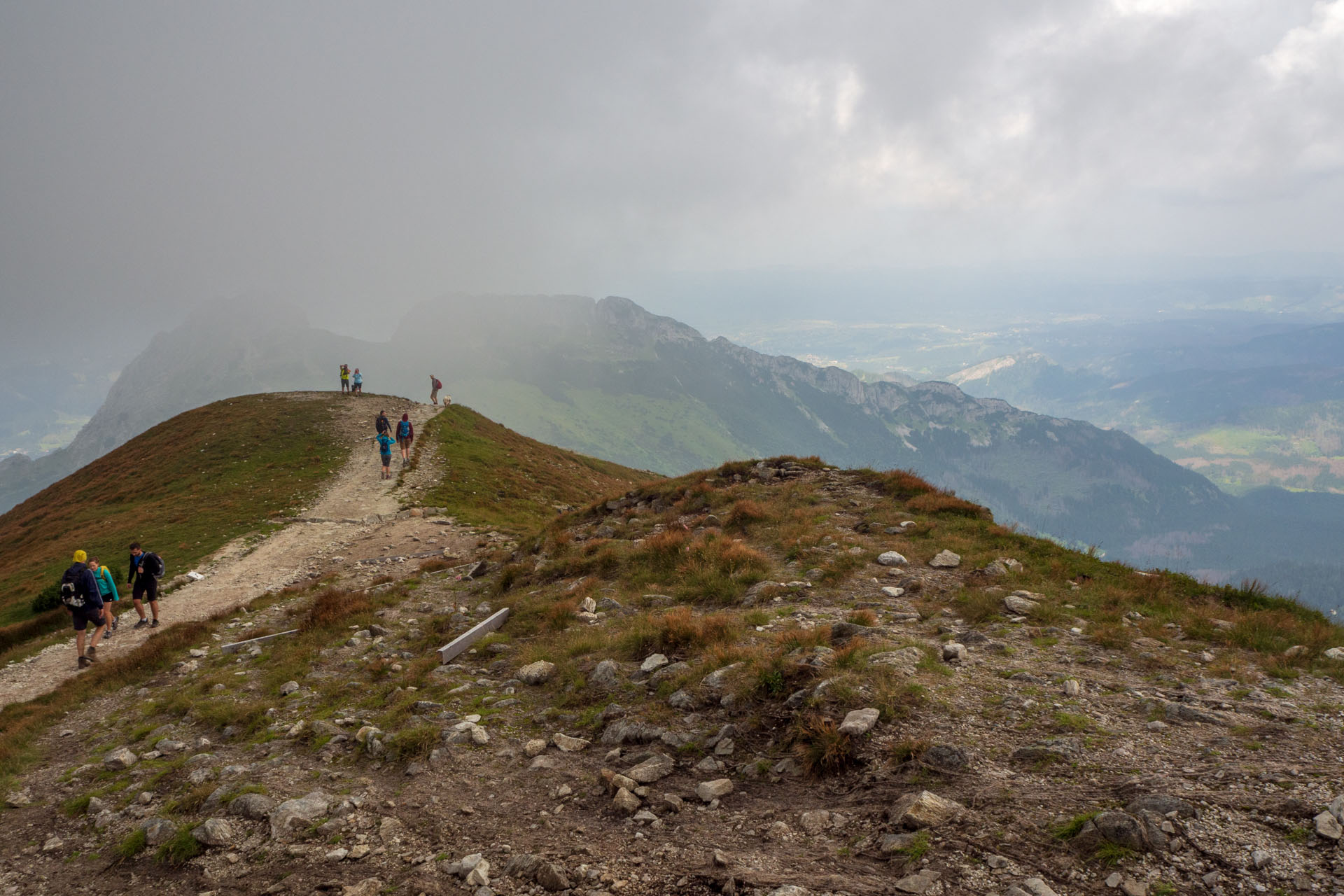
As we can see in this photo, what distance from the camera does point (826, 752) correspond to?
756 centimetres

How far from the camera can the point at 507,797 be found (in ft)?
26.9

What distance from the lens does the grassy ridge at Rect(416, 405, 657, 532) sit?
36750 millimetres

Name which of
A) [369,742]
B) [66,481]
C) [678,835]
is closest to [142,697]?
[369,742]

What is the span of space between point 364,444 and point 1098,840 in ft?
177

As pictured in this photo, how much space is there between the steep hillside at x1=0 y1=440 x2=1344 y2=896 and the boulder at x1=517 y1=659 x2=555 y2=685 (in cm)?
5

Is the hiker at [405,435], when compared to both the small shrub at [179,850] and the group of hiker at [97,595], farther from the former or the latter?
the small shrub at [179,850]

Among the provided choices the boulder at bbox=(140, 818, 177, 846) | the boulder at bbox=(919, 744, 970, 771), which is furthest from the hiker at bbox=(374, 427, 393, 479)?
the boulder at bbox=(919, 744, 970, 771)

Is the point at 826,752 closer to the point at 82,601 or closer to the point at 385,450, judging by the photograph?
the point at 82,601

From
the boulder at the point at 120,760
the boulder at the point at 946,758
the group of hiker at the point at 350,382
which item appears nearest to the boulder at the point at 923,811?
the boulder at the point at 946,758

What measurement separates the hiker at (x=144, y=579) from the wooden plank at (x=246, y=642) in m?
6.11

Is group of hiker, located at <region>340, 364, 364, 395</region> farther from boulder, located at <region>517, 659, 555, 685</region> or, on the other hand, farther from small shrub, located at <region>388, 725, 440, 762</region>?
small shrub, located at <region>388, 725, 440, 762</region>

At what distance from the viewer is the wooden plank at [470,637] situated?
13.7 m

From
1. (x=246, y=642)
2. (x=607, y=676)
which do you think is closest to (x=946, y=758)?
(x=607, y=676)

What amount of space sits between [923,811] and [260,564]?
29441 millimetres
